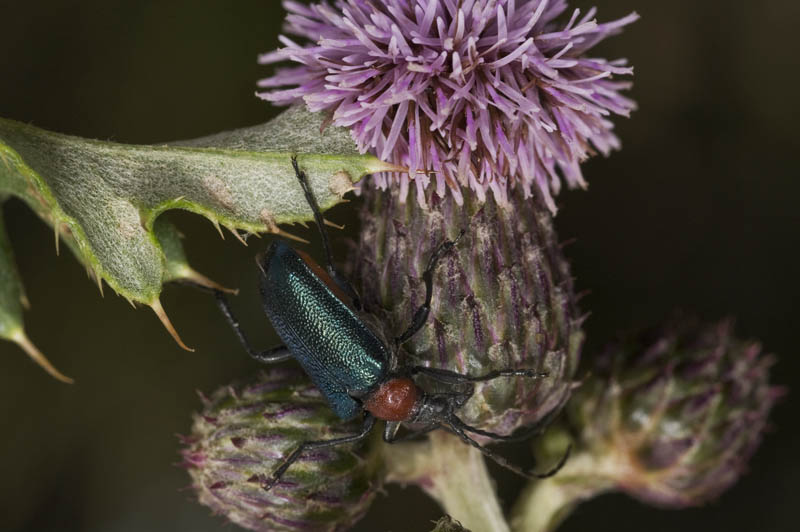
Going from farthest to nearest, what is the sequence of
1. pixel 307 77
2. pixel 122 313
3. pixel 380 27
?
pixel 122 313 → pixel 307 77 → pixel 380 27

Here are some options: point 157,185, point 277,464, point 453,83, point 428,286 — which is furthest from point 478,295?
point 157,185

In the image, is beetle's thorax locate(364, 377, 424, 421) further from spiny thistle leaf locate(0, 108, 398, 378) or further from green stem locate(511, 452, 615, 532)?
green stem locate(511, 452, 615, 532)

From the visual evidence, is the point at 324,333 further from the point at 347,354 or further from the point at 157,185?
the point at 157,185

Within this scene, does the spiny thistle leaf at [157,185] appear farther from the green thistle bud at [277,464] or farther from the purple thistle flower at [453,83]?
the green thistle bud at [277,464]

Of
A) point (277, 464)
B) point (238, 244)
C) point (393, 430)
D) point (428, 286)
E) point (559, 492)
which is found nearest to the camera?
point (428, 286)

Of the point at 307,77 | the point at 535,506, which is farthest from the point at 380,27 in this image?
the point at 535,506

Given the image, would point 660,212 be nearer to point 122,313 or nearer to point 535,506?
point 535,506
